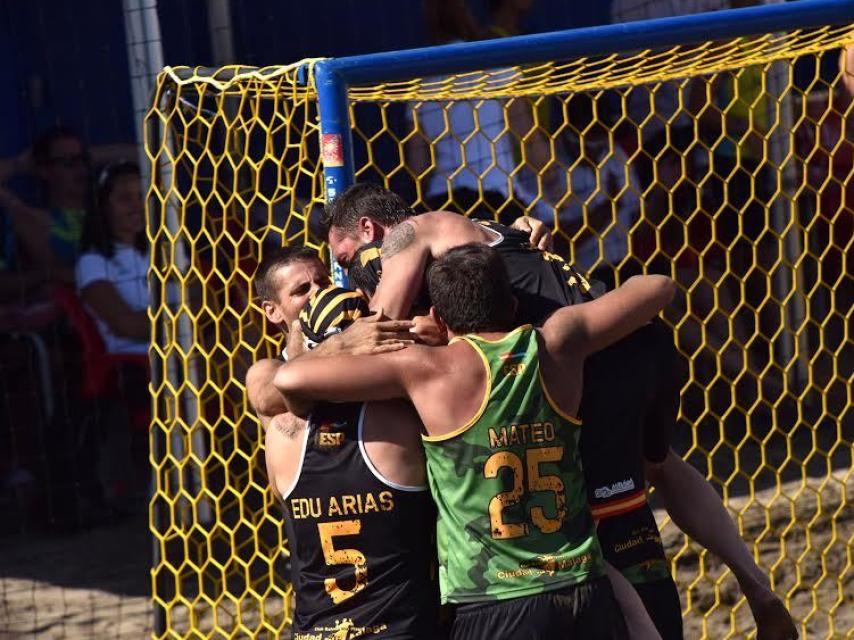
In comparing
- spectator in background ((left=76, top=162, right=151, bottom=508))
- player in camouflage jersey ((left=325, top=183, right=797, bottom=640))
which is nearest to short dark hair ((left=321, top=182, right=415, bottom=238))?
player in camouflage jersey ((left=325, top=183, right=797, bottom=640))

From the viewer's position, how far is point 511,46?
14.9 ft

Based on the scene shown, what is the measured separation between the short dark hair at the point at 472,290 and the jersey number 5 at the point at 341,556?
593mm

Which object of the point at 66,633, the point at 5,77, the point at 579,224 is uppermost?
the point at 5,77

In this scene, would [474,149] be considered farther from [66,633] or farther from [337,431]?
[337,431]

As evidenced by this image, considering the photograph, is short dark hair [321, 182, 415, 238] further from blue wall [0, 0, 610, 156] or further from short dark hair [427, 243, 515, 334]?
blue wall [0, 0, 610, 156]

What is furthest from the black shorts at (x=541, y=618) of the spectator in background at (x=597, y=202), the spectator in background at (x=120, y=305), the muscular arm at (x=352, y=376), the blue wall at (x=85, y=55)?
the blue wall at (x=85, y=55)

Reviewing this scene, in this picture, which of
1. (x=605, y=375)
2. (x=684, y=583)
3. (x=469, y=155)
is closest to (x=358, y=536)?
(x=605, y=375)

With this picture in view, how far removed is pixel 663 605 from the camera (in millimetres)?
4305

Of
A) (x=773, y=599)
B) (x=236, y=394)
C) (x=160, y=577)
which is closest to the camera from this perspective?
(x=773, y=599)

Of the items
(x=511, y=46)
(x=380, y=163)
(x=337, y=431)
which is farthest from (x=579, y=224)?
(x=337, y=431)

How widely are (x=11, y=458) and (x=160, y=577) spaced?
208 centimetres

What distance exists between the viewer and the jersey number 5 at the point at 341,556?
3.85 m

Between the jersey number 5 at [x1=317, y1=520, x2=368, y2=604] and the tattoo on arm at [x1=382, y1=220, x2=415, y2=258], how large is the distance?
79 centimetres

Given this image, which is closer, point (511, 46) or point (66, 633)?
point (511, 46)
